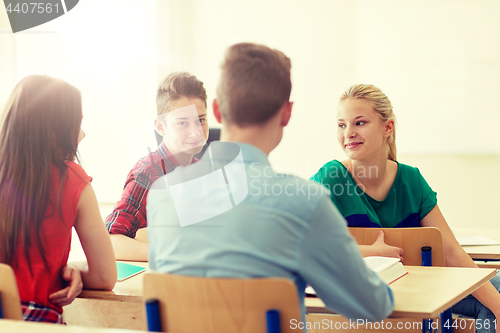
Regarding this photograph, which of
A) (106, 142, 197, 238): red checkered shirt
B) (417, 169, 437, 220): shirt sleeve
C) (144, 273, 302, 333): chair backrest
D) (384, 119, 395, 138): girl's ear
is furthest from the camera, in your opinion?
(384, 119, 395, 138): girl's ear

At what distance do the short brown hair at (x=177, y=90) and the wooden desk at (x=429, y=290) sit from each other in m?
1.14

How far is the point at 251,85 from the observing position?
0.94m

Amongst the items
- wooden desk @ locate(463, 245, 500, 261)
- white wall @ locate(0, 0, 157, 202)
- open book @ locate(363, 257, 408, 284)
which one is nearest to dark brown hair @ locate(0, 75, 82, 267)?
open book @ locate(363, 257, 408, 284)

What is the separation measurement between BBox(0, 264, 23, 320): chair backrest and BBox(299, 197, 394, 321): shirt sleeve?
0.63 m

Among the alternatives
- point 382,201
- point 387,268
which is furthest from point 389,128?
point 387,268

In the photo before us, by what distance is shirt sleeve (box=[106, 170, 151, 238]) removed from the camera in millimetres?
1717

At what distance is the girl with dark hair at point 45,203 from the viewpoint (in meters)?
1.19

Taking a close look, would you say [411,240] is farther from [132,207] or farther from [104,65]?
[104,65]

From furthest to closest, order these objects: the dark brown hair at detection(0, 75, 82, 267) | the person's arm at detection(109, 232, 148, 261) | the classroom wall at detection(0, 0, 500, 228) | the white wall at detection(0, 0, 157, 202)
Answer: the white wall at detection(0, 0, 157, 202)
the classroom wall at detection(0, 0, 500, 228)
the person's arm at detection(109, 232, 148, 261)
the dark brown hair at detection(0, 75, 82, 267)

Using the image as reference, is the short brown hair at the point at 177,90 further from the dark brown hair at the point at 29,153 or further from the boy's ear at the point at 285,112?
the boy's ear at the point at 285,112

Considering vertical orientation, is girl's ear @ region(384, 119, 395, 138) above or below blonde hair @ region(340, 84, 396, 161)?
below

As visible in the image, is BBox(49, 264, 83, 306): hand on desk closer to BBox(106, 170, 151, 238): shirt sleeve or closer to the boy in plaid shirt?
BBox(106, 170, 151, 238): shirt sleeve

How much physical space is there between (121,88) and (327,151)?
2110 mm

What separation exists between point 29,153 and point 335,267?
2.79ft
